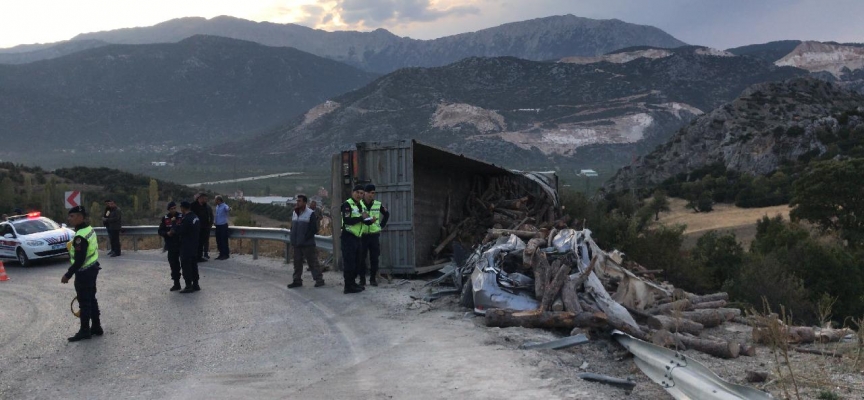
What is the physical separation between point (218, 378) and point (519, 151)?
11277 cm

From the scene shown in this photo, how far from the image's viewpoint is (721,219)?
165 ft

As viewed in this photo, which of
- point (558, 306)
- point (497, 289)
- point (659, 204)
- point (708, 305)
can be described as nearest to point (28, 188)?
point (659, 204)

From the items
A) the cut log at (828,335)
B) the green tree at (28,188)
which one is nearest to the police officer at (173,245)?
the cut log at (828,335)

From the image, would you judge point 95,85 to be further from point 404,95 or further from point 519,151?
point 519,151

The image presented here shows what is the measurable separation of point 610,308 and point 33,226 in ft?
56.8

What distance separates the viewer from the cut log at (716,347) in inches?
308

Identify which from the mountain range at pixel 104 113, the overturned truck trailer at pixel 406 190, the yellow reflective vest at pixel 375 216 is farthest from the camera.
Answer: the mountain range at pixel 104 113

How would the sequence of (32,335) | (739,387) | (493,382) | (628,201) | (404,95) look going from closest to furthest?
(739,387), (493,382), (32,335), (628,201), (404,95)

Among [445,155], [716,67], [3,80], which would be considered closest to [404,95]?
[716,67]

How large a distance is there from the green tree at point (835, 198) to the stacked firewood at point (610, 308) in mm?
32868

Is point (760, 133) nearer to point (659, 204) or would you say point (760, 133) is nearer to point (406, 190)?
point (659, 204)

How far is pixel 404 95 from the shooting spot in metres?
139

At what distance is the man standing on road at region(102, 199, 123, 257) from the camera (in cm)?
1958

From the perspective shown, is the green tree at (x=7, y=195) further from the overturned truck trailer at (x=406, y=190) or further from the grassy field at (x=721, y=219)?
the grassy field at (x=721, y=219)
